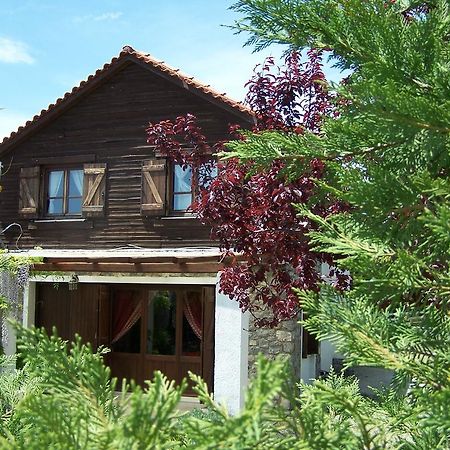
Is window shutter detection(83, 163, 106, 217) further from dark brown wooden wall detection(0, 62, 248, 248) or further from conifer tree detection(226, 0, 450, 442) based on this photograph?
conifer tree detection(226, 0, 450, 442)

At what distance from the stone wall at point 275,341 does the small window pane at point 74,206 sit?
5596 millimetres

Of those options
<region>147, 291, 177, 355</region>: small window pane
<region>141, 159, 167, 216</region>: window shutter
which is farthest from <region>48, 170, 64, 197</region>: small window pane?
<region>147, 291, 177, 355</region>: small window pane

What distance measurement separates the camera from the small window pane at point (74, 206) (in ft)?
48.6

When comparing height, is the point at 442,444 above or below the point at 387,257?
below

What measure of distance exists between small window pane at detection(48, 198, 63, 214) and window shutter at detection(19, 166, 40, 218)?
1.00 feet

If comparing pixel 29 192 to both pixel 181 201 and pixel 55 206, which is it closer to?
pixel 55 206

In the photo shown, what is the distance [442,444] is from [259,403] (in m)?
0.73

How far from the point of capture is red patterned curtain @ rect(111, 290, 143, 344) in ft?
49.1

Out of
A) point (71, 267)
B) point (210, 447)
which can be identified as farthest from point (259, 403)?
point (71, 267)

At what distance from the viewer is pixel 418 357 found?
1.50 m

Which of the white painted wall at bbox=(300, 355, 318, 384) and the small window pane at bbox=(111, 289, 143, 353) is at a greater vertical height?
the small window pane at bbox=(111, 289, 143, 353)

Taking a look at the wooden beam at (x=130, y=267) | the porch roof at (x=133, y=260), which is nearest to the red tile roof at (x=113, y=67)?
the porch roof at (x=133, y=260)

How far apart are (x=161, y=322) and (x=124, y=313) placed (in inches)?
40.4

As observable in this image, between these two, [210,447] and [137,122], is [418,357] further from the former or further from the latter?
[137,122]
